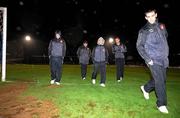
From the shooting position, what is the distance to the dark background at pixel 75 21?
51794 mm

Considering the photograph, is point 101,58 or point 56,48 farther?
point 56,48

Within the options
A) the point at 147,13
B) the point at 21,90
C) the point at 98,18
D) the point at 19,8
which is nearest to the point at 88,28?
the point at 98,18

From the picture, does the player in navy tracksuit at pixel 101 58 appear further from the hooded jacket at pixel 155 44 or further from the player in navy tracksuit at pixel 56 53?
the hooded jacket at pixel 155 44

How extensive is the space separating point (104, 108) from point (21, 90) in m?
4.57

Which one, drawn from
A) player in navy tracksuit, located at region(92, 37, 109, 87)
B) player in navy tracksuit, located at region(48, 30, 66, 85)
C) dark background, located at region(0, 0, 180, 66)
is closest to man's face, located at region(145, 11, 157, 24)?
player in navy tracksuit, located at region(92, 37, 109, 87)

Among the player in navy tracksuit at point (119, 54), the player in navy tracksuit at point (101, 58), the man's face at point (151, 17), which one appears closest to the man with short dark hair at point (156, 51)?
the man's face at point (151, 17)

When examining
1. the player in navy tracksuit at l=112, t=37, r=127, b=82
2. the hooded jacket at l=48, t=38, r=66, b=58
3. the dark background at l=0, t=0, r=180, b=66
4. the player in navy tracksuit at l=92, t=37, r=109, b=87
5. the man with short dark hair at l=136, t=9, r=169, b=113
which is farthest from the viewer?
the dark background at l=0, t=0, r=180, b=66

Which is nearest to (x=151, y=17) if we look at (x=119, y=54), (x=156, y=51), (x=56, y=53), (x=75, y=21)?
(x=156, y=51)

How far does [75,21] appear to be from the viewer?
58.7 meters

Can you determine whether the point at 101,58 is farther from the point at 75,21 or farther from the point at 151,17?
the point at 75,21

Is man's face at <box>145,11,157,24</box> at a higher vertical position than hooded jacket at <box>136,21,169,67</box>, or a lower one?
higher

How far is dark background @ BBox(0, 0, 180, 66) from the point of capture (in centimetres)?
5179

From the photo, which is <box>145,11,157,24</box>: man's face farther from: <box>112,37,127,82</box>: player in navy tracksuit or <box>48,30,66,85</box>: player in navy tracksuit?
<box>112,37,127,82</box>: player in navy tracksuit

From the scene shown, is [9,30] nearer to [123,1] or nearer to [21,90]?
[123,1]
